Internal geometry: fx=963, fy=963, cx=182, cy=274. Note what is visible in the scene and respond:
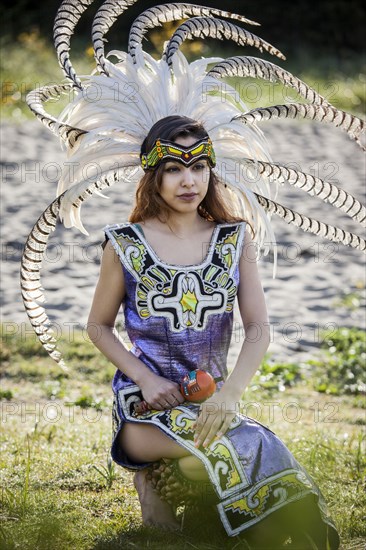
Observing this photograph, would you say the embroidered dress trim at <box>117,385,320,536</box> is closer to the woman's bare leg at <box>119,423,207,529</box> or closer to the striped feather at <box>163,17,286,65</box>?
the woman's bare leg at <box>119,423,207,529</box>

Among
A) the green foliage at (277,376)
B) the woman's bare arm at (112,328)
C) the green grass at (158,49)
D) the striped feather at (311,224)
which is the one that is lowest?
the green foliage at (277,376)

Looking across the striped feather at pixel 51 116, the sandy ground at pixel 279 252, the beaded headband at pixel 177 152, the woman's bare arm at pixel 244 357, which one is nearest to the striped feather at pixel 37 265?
the striped feather at pixel 51 116

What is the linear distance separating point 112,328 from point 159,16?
1.27 m

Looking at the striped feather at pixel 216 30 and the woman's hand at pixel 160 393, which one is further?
the striped feather at pixel 216 30

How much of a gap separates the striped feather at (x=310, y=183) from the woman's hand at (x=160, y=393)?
92cm

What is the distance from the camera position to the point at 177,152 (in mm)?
3338

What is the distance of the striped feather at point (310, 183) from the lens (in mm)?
3596

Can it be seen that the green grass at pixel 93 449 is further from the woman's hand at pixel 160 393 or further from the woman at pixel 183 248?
the woman's hand at pixel 160 393

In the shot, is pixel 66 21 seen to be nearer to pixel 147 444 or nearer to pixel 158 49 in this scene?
pixel 147 444

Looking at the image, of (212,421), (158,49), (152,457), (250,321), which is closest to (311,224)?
(250,321)

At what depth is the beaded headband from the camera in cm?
334

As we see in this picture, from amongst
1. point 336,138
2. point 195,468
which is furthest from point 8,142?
point 195,468

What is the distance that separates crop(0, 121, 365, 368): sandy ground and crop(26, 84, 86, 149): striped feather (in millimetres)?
2993

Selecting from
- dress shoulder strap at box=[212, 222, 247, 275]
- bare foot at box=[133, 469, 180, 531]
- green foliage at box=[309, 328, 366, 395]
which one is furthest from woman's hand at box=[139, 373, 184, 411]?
green foliage at box=[309, 328, 366, 395]
